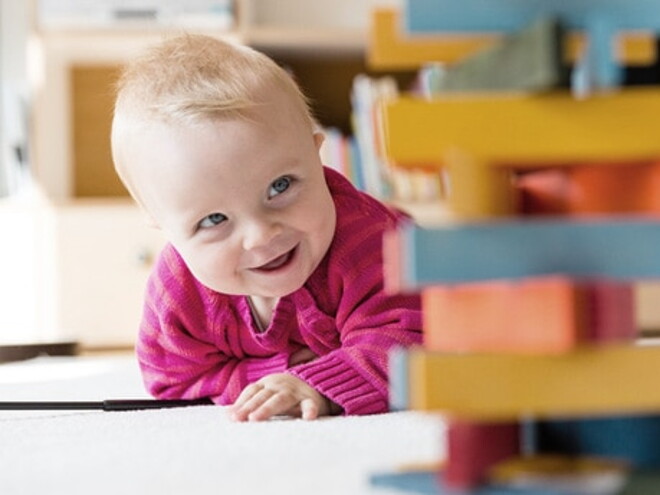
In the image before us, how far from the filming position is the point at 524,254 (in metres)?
0.55

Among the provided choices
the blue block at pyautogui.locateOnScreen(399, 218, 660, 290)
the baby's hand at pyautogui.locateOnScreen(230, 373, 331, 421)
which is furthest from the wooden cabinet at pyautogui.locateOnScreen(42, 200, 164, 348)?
the blue block at pyautogui.locateOnScreen(399, 218, 660, 290)

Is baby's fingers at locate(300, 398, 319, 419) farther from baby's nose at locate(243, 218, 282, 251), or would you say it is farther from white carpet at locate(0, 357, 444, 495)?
baby's nose at locate(243, 218, 282, 251)

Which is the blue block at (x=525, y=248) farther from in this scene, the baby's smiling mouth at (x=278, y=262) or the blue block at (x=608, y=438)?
the baby's smiling mouth at (x=278, y=262)

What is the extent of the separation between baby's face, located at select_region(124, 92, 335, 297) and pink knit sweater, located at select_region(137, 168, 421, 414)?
0.04 metres

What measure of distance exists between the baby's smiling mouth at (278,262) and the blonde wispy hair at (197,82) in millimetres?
132

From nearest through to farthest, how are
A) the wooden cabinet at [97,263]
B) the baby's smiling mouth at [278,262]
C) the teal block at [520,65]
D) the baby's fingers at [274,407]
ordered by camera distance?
the teal block at [520,65], the baby's fingers at [274,407], the baby's smiling mouth at [278,262], the wooden cabinet at [97,263]

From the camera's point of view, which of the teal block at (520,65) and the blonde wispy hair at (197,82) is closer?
the teal block at (520,65)

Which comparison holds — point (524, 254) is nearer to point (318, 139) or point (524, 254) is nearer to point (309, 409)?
point (309, 409)

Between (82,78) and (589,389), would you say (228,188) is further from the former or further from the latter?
(82,78)

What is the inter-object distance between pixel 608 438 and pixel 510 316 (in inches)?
4.3

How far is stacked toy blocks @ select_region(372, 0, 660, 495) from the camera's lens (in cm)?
54

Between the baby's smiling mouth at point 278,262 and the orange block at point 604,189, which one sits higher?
the orange block at point 604,189

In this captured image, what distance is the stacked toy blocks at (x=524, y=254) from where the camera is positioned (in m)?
0.54

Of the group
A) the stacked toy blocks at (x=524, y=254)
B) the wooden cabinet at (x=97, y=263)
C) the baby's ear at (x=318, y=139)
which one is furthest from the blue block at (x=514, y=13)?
the wooden cabinet at (x=97, y=263)
